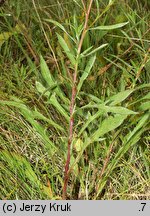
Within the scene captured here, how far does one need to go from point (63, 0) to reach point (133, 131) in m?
1.00

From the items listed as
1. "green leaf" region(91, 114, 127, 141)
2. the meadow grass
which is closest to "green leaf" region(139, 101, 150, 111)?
the meadow grass

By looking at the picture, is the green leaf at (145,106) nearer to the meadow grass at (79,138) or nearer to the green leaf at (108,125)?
the meadow grass at (79,138)

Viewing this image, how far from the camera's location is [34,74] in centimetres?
177

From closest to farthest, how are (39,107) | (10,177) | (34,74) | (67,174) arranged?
(67,174) → (10,177) → (39,107) → (34,74)

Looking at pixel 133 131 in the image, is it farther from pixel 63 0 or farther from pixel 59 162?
pixel 63 0

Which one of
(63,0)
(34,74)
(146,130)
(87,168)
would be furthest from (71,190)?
(63,0)

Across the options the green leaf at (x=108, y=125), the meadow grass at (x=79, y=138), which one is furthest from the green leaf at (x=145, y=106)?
the green leaf at (x=108, y=125)

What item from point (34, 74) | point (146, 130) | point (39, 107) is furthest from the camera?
point (34, 74)

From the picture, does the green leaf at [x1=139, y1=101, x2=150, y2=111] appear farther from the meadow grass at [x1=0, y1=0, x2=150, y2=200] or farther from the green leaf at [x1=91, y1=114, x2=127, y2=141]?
the green leaf at [x1=91, y1=114, x2=127, y2=141]
